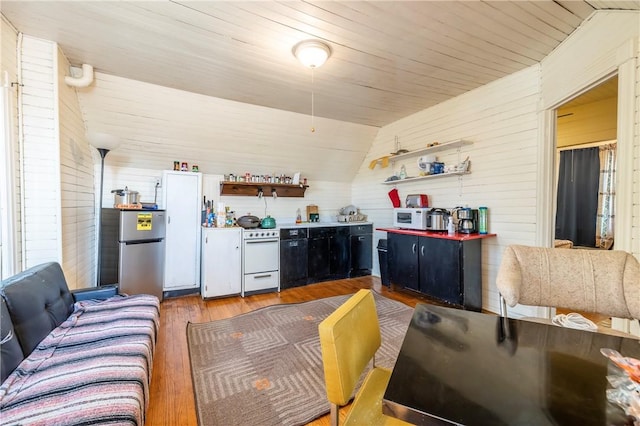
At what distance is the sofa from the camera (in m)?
1.15

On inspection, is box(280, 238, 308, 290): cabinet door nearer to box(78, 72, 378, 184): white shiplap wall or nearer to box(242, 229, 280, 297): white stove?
box(242, 229, 280, 297): white stove

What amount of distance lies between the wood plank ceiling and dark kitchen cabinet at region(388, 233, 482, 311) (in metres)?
1.92

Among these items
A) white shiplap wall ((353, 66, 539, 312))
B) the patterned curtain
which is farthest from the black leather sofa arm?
the patterned curtain

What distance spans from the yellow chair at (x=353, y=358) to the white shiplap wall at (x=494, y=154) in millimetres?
2614

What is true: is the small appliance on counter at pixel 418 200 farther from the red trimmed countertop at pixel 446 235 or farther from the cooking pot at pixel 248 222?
the cooking pot at pixel 248 222

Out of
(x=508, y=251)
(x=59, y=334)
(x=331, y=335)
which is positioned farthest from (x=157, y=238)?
(x=508, y=251)

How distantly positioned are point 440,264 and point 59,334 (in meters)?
3.52

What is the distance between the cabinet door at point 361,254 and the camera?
4.85m

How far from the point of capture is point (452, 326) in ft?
3.93

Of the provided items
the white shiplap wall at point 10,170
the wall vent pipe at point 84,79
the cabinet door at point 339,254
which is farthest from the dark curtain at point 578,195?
the white shiplap wall at point 10,170

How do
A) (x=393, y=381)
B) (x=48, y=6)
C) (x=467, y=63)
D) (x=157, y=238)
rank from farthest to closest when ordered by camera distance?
(x=157, y=238) < (x=467, y=63) < (x=48, y=6) < (x=393, y=381)

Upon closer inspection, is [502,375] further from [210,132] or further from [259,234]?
[210,132]

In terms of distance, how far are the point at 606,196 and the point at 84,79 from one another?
688 cm

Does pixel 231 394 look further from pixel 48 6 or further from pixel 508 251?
pixel 48 6
